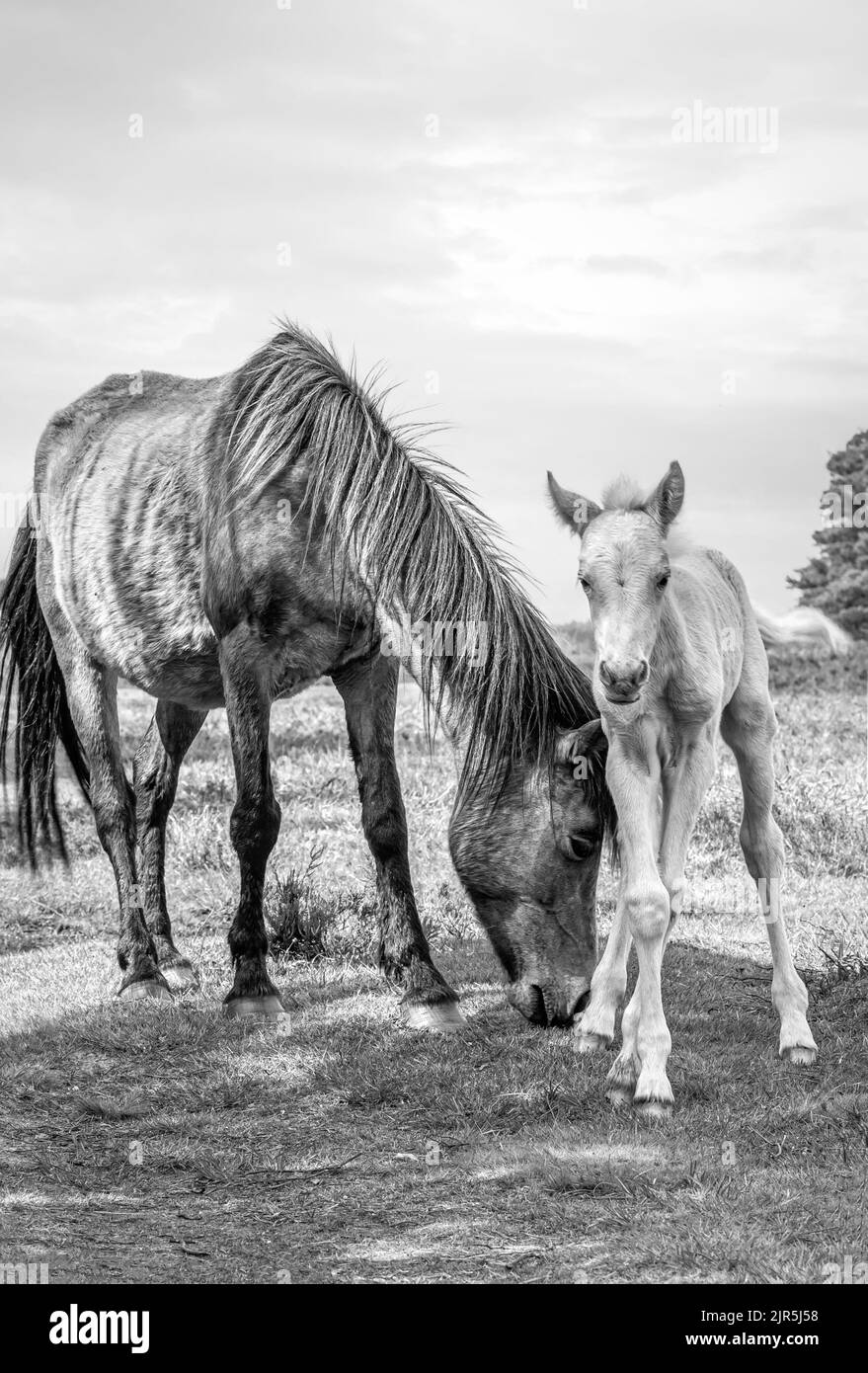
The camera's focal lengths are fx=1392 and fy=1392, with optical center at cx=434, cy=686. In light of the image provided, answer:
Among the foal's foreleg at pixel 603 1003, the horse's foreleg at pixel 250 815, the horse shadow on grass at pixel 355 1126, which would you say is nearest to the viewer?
the horse shadow on grass at pixel 355 1126

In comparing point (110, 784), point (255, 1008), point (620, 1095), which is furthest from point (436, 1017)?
point (110, 784)

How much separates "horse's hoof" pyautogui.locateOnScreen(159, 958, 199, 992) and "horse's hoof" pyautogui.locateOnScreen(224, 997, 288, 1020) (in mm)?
1195

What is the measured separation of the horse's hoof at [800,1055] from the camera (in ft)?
20.4

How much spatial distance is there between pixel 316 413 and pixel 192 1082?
352 centimetres

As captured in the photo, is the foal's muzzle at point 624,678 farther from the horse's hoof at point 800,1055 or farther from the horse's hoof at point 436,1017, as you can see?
the horse's hoof at point 436,1017

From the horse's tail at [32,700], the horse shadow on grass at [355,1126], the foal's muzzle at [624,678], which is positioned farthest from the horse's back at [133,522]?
the foal's muzzle at [624,678]

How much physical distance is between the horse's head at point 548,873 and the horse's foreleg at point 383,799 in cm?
103

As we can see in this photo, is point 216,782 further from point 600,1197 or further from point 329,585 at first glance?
point 600,1197

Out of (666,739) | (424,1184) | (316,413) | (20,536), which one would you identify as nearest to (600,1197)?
(424,1184)

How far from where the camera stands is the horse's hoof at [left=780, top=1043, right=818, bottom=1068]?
6215 millimetres

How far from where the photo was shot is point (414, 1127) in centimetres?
575

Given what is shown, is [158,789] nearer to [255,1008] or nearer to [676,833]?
[255,1008]

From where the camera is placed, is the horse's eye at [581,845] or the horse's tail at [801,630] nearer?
the horse's eye at [581,845]

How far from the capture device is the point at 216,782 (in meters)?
15.7
